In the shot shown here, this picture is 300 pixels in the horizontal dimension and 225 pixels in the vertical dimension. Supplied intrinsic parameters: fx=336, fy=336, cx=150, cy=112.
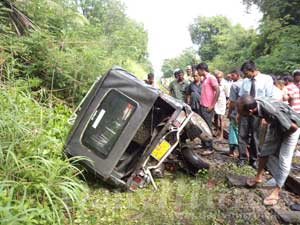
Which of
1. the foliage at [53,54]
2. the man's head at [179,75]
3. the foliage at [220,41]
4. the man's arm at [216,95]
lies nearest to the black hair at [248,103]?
the man's arm at [216,95]

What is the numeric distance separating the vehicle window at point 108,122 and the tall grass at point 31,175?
0.42 m

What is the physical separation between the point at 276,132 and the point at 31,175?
9.93 ft

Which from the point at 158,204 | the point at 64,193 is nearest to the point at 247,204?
the point at 158,204

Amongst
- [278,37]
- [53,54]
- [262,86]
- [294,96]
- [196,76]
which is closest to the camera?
[262,86]

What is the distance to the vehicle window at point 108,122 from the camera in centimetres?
425

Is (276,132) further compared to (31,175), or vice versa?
(276,132)

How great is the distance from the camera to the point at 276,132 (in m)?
4.36

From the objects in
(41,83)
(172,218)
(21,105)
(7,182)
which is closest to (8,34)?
(41,83)

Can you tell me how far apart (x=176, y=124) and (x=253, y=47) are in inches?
723

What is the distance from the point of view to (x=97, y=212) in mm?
3809

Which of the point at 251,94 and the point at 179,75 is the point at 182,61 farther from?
the point at 251,94

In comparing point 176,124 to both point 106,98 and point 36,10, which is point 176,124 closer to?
point 106,98

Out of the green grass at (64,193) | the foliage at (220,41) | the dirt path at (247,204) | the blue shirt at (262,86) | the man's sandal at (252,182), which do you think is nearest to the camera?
the green grass at (64,193)

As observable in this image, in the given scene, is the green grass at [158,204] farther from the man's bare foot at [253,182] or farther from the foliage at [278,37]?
the foliage at [278,37]
